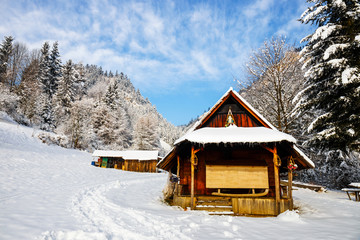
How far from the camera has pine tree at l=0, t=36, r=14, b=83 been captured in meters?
40.5

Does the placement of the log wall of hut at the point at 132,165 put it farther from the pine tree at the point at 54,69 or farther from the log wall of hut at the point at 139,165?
the pine tree at the point at 54,69

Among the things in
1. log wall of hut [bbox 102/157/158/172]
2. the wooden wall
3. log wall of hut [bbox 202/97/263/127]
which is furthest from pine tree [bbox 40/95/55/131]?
log wall of hut [bbox 202/97/263/127]

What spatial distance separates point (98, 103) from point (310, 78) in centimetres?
4985

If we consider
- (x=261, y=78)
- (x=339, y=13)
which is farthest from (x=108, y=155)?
(x=339, y=13)

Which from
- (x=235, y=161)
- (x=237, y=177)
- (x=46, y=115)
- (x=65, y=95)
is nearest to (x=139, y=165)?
(x=46, y=115)

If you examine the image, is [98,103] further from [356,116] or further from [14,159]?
[356,116]

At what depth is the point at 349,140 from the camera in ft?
45.0

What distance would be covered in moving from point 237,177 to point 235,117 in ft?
12.2

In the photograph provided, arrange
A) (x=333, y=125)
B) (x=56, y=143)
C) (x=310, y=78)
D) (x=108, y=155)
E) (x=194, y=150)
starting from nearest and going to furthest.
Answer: (x=194, y=150)
(x=333, y=125)
(x=310, y=78)
(x=56, y=143)
(x=108, y=155)

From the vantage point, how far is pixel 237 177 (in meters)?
11.1

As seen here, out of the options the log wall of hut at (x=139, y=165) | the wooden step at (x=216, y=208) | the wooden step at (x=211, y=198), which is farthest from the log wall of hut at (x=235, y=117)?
the log wall of hut at (x=139, y=165)

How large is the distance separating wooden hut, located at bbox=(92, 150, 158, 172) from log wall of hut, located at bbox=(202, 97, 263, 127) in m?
29.1

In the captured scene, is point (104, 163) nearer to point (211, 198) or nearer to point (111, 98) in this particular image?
point (111, 98)

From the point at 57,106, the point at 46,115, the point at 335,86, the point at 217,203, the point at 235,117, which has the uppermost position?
the point at 57,106
